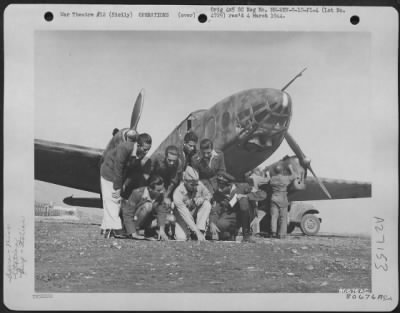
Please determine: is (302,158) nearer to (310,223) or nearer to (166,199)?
(310,223)

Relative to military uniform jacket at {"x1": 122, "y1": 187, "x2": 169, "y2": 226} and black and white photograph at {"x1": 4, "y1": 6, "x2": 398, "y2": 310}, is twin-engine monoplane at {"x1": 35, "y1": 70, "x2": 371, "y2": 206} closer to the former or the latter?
black and white photograph at {"x1": 4, "y1": 6, "x2": 398, "y2": 310}

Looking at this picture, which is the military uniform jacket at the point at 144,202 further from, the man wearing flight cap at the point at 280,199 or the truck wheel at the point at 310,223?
the truck wheel at the point at 310,223

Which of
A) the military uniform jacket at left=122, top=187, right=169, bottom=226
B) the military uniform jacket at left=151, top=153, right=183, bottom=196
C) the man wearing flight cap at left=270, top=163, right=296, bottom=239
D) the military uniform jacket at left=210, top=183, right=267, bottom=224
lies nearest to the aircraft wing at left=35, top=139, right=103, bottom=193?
the military uniform jacket at left=122, top=187, right=169, bottom=226

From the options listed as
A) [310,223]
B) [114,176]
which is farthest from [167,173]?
[310,223]

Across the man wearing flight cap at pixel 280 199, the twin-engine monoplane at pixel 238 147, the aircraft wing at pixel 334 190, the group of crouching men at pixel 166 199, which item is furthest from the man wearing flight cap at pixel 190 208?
the aircraft wing at pixel 334 190

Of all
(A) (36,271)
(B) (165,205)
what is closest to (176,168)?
(B) (165,205)

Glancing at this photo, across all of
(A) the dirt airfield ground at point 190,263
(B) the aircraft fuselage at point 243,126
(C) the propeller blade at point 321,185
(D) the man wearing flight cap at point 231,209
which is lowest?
(A) the dirt airfield ground at point 190,263
